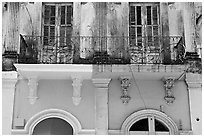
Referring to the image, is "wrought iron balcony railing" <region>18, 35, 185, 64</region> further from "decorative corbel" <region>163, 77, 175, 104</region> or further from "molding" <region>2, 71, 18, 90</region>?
"decorative corbel" <region>163, 77, 175, 104</region>

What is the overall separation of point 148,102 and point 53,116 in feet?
8.28

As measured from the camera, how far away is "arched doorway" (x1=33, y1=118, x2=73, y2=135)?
10086 mm

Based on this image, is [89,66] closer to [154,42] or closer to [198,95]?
[154,42]

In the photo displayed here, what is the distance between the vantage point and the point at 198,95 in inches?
400

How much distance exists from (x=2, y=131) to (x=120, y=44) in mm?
3908

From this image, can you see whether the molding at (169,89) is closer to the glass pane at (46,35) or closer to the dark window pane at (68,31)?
the dark window pane at (68,31)

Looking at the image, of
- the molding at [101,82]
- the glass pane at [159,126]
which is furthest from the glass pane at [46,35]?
the glass pane at [159,126]

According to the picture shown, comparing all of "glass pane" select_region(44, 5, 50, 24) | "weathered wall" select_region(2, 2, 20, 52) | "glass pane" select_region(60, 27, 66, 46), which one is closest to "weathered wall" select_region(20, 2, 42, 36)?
"glass pane" select_region(44, 5, 50, 24)

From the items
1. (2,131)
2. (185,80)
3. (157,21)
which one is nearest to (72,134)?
(2,131)

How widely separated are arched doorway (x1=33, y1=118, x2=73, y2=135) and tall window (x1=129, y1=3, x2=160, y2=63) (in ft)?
8.53

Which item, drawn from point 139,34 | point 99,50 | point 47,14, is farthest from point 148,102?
point 47,14

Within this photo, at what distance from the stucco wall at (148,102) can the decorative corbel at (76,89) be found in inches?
32.5

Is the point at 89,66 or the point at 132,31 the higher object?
the point at 132,31

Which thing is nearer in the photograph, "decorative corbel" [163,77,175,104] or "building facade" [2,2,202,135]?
"building facade" [2,2,202,135]
